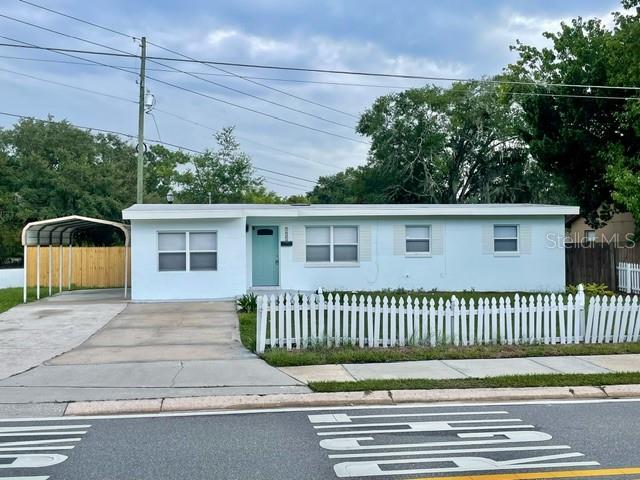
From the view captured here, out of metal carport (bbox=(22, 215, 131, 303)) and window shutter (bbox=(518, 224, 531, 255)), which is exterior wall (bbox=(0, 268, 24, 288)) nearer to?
metal carport (bbox=(22, 215, 131, 303))

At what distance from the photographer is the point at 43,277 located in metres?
25.0

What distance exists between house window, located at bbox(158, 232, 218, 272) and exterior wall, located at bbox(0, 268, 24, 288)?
1205 centimetres

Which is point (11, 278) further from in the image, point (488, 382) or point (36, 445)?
point (488, 382)

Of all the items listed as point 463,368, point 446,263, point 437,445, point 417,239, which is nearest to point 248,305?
point 417,239

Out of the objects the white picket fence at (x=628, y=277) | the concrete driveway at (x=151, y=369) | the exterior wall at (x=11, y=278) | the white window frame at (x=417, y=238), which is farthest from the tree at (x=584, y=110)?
the exterior wall at (x=11, y=278)

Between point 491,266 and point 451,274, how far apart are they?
4.65ft

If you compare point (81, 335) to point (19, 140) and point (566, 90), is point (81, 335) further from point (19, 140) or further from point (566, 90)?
point (19, 140)

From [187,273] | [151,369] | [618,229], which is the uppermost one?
[618,229]

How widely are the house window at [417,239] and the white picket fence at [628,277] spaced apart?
23.7 ft

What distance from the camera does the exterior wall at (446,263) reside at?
749 inches

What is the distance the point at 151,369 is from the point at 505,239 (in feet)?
47.1

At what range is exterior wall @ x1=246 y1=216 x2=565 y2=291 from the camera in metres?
19.0

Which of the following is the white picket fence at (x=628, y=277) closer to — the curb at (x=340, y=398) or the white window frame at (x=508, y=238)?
the white window frame at (x=508, y=238)

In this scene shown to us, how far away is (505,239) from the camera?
65.6ft
